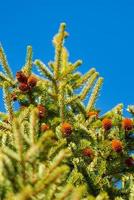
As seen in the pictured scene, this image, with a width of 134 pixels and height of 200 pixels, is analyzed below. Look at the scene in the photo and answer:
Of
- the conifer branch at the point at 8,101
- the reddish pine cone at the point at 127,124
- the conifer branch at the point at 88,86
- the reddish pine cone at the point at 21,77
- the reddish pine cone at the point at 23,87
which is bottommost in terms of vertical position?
the reddish pine cone at the point at 127,124

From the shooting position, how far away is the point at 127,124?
6188 millimetres

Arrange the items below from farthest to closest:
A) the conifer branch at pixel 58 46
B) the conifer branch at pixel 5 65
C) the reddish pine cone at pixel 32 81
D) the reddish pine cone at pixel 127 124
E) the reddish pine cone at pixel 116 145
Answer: the conifer branch at pixel 5 65, the conifer branch at pixel 58 46, the reddish pine cone at pixel 32 81, the reddish pine cone at pixel 127 124, the reddish pine cone at pixel 116 145

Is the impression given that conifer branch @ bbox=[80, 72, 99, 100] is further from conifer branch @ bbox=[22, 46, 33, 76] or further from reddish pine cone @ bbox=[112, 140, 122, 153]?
reddish pine cone @ bbox=[112, 140, 122, 153]

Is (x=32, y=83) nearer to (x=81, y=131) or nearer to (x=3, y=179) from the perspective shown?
(x=81, y=131)

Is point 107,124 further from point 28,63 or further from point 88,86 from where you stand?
point 28,63

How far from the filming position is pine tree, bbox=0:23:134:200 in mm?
3463

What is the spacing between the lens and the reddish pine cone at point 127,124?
6172mm

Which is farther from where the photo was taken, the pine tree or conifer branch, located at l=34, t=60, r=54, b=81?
conifer branch, located at l=34, t=60, r=54, b=81

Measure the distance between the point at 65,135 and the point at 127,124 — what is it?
Answer: 2.86 ft

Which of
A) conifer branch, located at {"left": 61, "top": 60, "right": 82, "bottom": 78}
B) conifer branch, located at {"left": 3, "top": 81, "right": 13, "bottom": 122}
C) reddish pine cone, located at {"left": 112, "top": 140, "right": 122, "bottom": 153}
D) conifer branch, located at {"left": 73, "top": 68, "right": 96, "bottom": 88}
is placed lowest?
reddish pine cone, located at {"left": 112, "top": 140, "right": 122, "bottom": 153}

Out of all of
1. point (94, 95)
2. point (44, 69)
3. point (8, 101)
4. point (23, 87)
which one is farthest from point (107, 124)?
point (44, 69)

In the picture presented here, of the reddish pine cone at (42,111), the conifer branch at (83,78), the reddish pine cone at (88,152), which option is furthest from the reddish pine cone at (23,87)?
the conifer branch at (83,78)

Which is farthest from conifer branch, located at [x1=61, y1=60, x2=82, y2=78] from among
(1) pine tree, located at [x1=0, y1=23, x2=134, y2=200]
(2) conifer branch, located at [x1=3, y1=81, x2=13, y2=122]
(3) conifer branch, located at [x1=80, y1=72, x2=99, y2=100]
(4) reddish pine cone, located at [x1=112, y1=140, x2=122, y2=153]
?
(4) reddish pine cone, located at [x1=112, y1=140, x2=122, y2=153]

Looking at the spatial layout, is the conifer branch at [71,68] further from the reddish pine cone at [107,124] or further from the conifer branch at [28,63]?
the reddish pine cone at [107,124]
